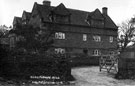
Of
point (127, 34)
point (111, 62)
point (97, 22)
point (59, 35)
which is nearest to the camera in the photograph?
point (111, 62)

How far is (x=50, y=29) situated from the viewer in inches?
1387

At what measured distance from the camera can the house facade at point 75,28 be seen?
4019 centimetres

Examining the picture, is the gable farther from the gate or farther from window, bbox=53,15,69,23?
the gate

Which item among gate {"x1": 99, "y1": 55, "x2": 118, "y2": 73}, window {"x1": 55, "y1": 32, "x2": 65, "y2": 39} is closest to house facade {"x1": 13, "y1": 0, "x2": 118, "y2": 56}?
window {"x1": 55, "y1": 32, "x2": 65, "y2": 39}

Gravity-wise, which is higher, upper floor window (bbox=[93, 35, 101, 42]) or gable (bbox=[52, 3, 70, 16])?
gable (bbox=[52, 3, 70, 16])

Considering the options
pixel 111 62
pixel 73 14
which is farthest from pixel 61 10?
pixel 111 62

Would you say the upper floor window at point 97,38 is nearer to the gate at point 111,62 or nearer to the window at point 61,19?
the window at point 61,19

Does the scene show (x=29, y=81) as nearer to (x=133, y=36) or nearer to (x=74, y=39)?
(x=74, y=39)

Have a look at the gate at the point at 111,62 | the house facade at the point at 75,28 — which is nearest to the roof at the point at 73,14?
the house facade at the point at 75,28

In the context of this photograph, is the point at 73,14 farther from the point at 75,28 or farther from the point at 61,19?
the point at 61,19

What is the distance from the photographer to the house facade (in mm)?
40188

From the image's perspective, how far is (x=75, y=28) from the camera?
141 ft

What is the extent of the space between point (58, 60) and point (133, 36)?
4054 centimetres

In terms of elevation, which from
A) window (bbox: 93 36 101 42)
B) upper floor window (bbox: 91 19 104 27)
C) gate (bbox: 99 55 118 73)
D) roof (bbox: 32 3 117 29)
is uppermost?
roof (bbox: 32 3 117 29)
